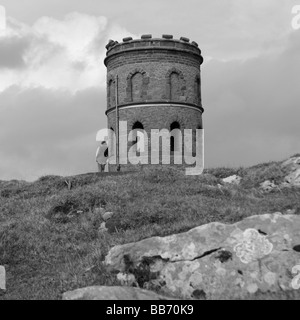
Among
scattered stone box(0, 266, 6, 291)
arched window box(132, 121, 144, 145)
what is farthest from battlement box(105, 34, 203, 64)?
scattered stone box(0, 266, 6, 291)

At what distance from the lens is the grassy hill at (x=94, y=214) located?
356 inches

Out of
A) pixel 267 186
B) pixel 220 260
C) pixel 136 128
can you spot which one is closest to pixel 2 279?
pixel 220 260

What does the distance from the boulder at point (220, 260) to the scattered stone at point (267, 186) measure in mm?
10586

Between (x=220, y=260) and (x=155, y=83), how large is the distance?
28.5m

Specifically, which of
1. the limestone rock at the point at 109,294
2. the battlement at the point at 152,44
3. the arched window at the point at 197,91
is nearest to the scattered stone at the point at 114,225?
the limestone rock at the point at 109,294

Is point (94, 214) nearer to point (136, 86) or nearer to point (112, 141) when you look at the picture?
point (136, 86)

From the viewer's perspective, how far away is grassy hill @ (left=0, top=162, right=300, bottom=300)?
9.03 meters

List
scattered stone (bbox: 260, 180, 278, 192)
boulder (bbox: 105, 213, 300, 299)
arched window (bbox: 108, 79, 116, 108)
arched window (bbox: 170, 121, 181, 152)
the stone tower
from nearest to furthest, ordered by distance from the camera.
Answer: boulder (bbox: 105, 213, 300, 299) < scattered stone (bbox: 260, 180, 278, 192) < the stone tower < arched window (bbox: 170, 121, 181, 152) < arched window (bbox: 108, 79, 116, 108)

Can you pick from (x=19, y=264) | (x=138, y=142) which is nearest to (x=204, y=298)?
(x=19, y=264)

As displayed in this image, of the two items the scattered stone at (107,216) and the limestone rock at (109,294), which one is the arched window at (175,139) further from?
the limestone rock at (109,294)

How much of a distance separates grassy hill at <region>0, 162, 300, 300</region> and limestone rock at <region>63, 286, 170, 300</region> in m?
1.36

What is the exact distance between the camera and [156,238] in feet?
26.7

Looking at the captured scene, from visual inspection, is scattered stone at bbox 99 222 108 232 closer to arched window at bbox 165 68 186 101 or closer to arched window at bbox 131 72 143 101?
arched window at bbox 131 72 143 101

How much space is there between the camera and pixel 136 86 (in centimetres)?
3528
